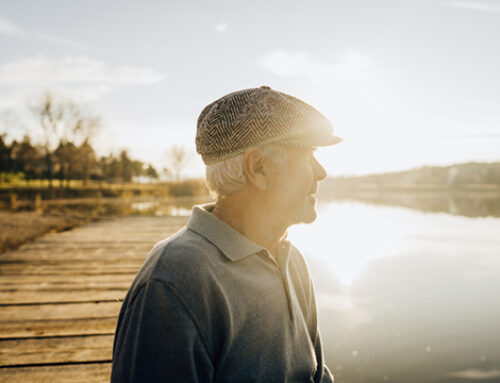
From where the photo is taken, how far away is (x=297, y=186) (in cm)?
126

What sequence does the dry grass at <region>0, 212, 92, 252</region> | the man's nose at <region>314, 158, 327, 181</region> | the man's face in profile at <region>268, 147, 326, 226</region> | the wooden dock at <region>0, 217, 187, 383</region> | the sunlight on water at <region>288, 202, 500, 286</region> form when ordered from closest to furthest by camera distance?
the man's face in profile at <region>268, 147, 326, 226</region>, the man's nose at <region>314, 158, 327, 181</region>, the wooden dock at <region>0, 217, 187, 383</region>, the dry grass at <region>0, 212, 92, 252</region>, the sunlight on water at <region>288, 202, 500, 286</region>

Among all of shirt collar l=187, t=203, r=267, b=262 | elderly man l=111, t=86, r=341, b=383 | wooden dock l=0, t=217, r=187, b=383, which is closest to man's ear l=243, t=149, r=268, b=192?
elderly man l=111, t=86, r=341, b=383

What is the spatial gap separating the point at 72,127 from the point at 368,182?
261 feet

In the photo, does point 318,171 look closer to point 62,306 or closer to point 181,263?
point 181,263

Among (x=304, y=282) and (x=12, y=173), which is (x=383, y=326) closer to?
(x=304, y=282)

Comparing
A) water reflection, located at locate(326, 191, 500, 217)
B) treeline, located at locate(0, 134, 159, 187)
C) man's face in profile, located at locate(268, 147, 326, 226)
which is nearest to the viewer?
man's face in profile, located at locate(268, 147, 326, 226)

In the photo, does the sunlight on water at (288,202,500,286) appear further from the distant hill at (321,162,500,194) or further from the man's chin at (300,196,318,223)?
the distant hill at (321,162,500,194)

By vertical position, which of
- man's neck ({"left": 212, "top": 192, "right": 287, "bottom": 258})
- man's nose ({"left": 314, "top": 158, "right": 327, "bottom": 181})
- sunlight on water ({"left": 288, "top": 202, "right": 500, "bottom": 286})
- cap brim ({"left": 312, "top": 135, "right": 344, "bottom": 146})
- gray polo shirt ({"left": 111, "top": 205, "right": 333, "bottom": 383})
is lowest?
sunlight on water ({"left": 288, "top": 202, "right": 500, "bottom": 286})

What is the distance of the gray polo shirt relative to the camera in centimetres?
90

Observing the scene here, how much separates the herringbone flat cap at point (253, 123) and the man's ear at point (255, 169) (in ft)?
0.10

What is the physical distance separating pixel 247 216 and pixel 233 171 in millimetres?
176

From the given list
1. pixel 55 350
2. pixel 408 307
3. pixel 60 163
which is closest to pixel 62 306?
pixel 55 350

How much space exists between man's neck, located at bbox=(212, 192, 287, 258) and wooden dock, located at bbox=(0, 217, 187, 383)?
958mm

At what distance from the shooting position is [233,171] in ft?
3.94
